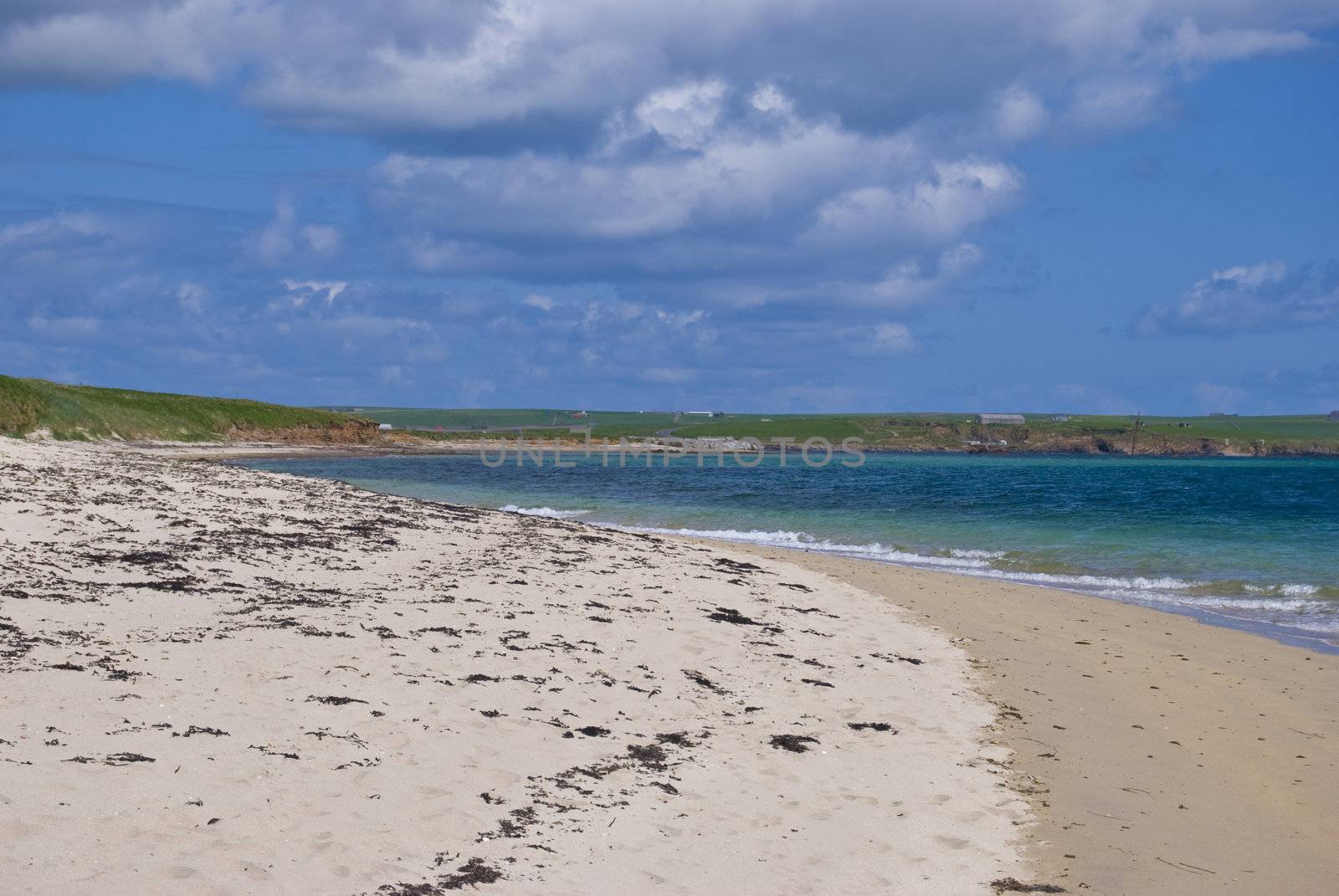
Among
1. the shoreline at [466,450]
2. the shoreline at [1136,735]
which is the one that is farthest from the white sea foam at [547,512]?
the shoreline at [466,450]

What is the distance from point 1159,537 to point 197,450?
2432 inches

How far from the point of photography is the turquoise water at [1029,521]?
65.7 ft

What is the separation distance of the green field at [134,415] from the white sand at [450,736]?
181 ft

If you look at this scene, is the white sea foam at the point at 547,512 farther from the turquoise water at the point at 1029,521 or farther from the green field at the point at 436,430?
the green field at the point at 436,430

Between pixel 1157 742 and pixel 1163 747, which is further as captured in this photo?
pixel 1157 742

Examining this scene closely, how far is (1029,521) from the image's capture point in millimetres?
32938

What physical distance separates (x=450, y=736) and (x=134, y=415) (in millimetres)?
78644

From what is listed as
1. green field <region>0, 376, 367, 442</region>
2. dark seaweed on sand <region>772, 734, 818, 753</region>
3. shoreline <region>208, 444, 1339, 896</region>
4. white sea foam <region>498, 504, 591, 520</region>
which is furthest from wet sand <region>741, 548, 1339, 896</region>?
green field <region>0, 376, 367, 442</region>

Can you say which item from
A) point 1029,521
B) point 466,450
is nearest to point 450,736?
point 1029,521

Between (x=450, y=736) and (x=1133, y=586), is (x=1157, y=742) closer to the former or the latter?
(x=450, y=736)

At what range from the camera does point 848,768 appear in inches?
304

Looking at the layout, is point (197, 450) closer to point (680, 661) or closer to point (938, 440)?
point (680, 661)

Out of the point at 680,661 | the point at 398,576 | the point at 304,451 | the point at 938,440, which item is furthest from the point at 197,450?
the point at 938,440

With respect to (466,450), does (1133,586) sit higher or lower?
higher
